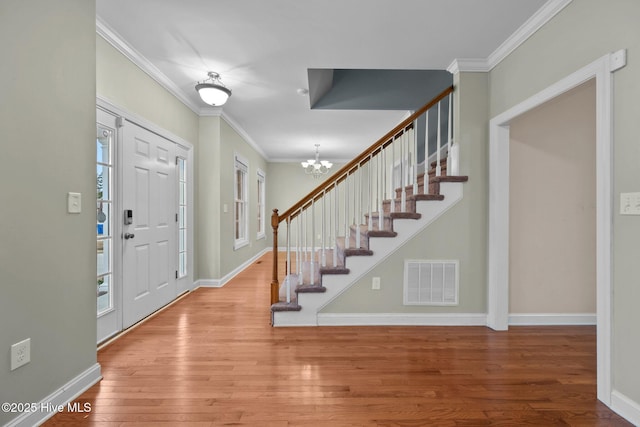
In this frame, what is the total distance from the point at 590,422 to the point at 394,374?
104 centimetres

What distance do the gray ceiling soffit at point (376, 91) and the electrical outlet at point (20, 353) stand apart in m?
3.72

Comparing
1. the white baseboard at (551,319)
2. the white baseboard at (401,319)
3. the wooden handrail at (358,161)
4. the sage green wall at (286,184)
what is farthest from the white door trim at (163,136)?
the sage green wall at (286,184)

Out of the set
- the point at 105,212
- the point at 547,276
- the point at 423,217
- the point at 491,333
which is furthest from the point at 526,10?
the point at 105,212

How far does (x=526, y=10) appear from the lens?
2193 millimetres

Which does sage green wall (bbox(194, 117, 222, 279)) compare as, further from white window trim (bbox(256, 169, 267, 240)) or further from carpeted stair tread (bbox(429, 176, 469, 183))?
white window trim (bbox(256, 169, 267, 240))

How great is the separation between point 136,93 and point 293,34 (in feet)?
5.39

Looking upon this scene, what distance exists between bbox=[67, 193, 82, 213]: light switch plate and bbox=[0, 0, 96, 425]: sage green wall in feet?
0.09

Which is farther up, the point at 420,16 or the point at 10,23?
the point at 420,16

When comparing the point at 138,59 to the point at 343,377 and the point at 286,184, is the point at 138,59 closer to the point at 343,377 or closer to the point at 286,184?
the point at 343,377

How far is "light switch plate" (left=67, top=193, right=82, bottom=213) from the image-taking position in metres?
1.74

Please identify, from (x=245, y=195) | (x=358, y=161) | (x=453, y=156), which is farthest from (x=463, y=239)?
(x=245, y=195)

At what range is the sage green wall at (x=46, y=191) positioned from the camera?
1413 millimetres

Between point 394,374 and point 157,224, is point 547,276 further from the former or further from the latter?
point 157,224

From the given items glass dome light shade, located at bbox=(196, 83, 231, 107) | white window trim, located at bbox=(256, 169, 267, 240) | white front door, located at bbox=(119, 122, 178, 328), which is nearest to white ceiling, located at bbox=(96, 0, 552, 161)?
glass dome light shade, located at bbox=(196, 83, 231, 107)
